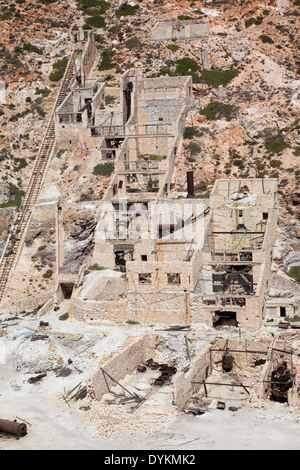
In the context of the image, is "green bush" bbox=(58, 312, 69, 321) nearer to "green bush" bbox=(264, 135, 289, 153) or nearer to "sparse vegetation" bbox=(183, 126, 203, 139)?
"sparse vegetation" bbox=(183, 126, 203, 139)

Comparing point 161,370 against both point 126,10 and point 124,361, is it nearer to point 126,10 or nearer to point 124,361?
point 124,361

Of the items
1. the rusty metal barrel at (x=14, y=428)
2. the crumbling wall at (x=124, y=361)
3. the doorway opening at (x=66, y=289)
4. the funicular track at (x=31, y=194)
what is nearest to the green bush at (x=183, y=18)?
the funicular track at (x=31, y=194)

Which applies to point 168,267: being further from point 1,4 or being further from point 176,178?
point 1,4

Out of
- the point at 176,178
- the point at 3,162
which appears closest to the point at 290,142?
the point at 176,178

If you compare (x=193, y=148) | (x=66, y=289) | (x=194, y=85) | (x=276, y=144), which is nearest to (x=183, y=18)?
(x=194, y=85)

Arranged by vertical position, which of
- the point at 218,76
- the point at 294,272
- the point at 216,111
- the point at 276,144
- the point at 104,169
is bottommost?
the point at 294,272
